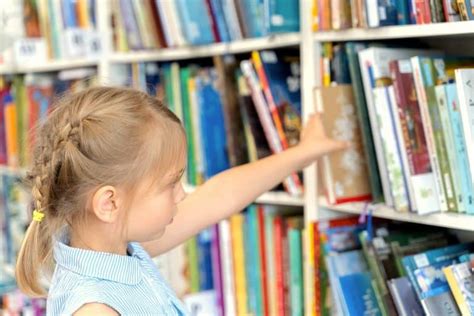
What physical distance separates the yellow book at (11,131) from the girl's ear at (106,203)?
1418 mm

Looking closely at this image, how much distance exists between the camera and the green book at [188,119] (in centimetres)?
187

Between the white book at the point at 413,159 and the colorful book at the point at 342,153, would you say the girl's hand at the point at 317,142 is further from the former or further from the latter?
the white book at the point at 413,159

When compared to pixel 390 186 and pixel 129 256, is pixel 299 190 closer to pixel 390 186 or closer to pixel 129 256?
pixel 390 186

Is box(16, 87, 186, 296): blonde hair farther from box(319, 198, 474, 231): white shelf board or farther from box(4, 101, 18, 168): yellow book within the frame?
box(4, 101, 18, 168): yellow book

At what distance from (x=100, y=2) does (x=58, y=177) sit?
109 centimetres

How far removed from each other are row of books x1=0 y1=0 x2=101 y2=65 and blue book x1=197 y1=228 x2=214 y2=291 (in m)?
0.61

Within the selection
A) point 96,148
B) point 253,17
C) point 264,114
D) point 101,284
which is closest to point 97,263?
point 101,284

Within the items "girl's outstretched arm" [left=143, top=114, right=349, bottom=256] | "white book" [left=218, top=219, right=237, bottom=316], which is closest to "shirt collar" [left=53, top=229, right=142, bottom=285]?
"girl's outstretched arm" [left=143, top=114, right=349, bottom=256]

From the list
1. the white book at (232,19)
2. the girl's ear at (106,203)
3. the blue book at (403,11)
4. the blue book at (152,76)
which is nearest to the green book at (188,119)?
the blue book at (152,76)

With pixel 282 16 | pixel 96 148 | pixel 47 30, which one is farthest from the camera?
pixel 47 30

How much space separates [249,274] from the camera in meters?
1.76

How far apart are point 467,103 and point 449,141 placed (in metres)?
0.09

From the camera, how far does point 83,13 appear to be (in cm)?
221

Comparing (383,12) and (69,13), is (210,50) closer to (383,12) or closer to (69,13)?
(383,12)
